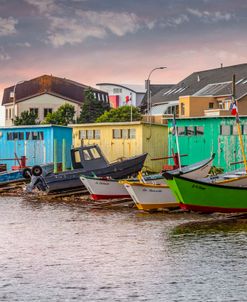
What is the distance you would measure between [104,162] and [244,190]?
15128 mm

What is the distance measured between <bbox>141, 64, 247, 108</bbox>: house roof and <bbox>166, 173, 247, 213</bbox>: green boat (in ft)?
193

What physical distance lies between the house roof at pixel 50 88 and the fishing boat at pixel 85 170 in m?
74.8

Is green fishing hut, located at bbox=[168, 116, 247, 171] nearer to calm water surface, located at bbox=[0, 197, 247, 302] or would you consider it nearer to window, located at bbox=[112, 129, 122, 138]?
window, located at bbox=[112, 129, 122, 138]

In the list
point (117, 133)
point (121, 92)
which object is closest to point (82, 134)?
point (117, 133)

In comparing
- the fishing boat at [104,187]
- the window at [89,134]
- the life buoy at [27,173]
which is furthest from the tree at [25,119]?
the fishing boat at [104,187]

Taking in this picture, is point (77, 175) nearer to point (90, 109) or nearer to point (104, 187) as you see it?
point (104, 187)

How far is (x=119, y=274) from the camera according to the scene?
847 inches

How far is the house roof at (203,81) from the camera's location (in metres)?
96.9

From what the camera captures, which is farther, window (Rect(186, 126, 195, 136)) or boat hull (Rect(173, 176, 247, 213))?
→ window (Rect(186, 126, 195, 136))

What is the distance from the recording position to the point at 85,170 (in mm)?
45750

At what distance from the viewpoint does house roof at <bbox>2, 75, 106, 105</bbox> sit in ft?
398

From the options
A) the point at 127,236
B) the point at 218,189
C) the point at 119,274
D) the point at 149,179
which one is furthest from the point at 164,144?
the point at 119,274

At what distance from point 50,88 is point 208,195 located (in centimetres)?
9307

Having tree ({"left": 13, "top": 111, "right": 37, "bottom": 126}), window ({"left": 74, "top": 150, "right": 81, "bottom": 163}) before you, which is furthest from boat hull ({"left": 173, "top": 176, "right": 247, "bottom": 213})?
tree ({"left": 13, "top": 111, "right": 37, "bottom": 126})
